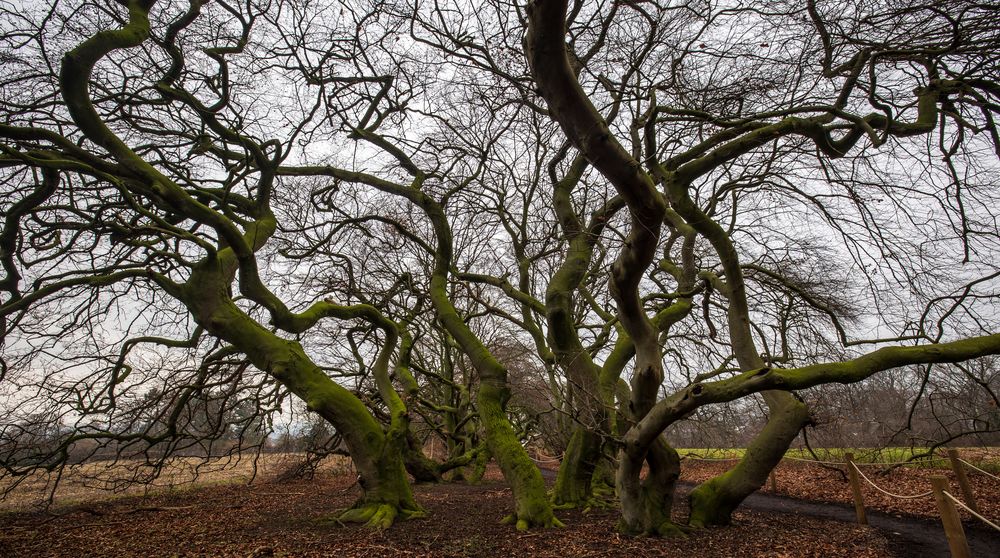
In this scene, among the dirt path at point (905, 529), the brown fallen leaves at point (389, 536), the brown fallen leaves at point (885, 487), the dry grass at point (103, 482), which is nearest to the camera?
the brown fallen leaves at point (389, 536)

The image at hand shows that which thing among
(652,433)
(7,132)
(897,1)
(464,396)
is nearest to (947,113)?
(897,1)

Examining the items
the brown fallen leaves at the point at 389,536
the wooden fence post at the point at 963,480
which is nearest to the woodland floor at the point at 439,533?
the brown fallen leaves at the point at 389,536

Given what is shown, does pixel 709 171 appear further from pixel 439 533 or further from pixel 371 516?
pixel 371 516

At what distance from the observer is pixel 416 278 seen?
39.7ft

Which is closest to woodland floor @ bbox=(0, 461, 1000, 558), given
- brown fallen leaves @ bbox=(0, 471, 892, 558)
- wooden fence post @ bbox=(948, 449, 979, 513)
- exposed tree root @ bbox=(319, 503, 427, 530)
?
brown fallen leaves @ bbox=(0, 471, 892, 558)

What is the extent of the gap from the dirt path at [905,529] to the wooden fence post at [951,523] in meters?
2.02

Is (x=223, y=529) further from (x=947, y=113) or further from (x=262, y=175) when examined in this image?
(x=947, y=113)

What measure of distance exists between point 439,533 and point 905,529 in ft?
20.8

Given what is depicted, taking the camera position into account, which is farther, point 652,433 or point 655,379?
point 655,379

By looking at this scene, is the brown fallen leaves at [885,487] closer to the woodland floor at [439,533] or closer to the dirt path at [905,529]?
the woodland floor at [439,533]

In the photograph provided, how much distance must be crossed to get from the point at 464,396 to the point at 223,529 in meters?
7.61

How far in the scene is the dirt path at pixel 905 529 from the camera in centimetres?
543

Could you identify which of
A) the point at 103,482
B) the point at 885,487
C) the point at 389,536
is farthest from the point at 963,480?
the point at 103,482

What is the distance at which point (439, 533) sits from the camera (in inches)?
225
